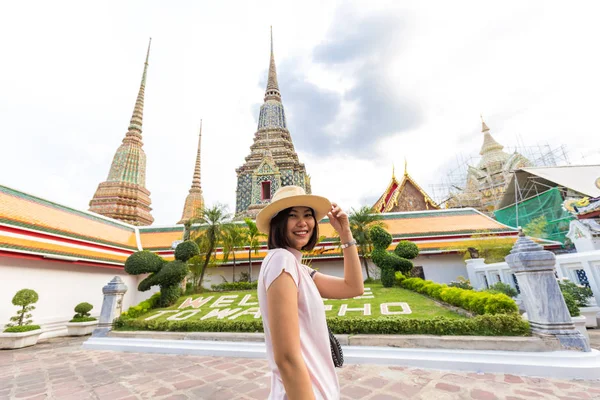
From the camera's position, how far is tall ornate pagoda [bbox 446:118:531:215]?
2819 cm

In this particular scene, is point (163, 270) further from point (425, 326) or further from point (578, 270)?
point (578, 270)

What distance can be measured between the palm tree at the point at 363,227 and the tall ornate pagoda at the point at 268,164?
345 inches

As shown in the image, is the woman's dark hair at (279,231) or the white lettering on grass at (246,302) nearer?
the woman's dark hair at (279,231)

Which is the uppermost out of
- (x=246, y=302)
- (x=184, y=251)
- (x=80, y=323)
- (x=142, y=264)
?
(x=184, y=251)

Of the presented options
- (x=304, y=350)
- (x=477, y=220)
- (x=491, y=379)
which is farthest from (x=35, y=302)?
(x=477, y=220)

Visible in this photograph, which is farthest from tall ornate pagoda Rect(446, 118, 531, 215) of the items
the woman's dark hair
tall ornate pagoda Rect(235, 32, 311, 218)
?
the woman's dark hair

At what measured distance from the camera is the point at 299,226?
4.86ft

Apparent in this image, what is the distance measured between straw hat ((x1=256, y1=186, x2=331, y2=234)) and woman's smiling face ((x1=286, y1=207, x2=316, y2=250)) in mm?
42

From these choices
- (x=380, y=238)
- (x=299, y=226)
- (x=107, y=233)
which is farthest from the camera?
(x=107, y=233)

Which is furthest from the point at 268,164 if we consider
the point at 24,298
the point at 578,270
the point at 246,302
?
the point at 578,270

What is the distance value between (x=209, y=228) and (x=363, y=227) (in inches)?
282

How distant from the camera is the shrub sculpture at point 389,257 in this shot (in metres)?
9.87

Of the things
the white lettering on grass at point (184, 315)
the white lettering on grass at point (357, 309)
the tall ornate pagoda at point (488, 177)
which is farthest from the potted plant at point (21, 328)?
the tall ornate pagoda at point (488, 177)

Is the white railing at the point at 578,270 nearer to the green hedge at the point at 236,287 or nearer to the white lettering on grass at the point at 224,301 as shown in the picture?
the white lettering on grass at the point at 224,301
